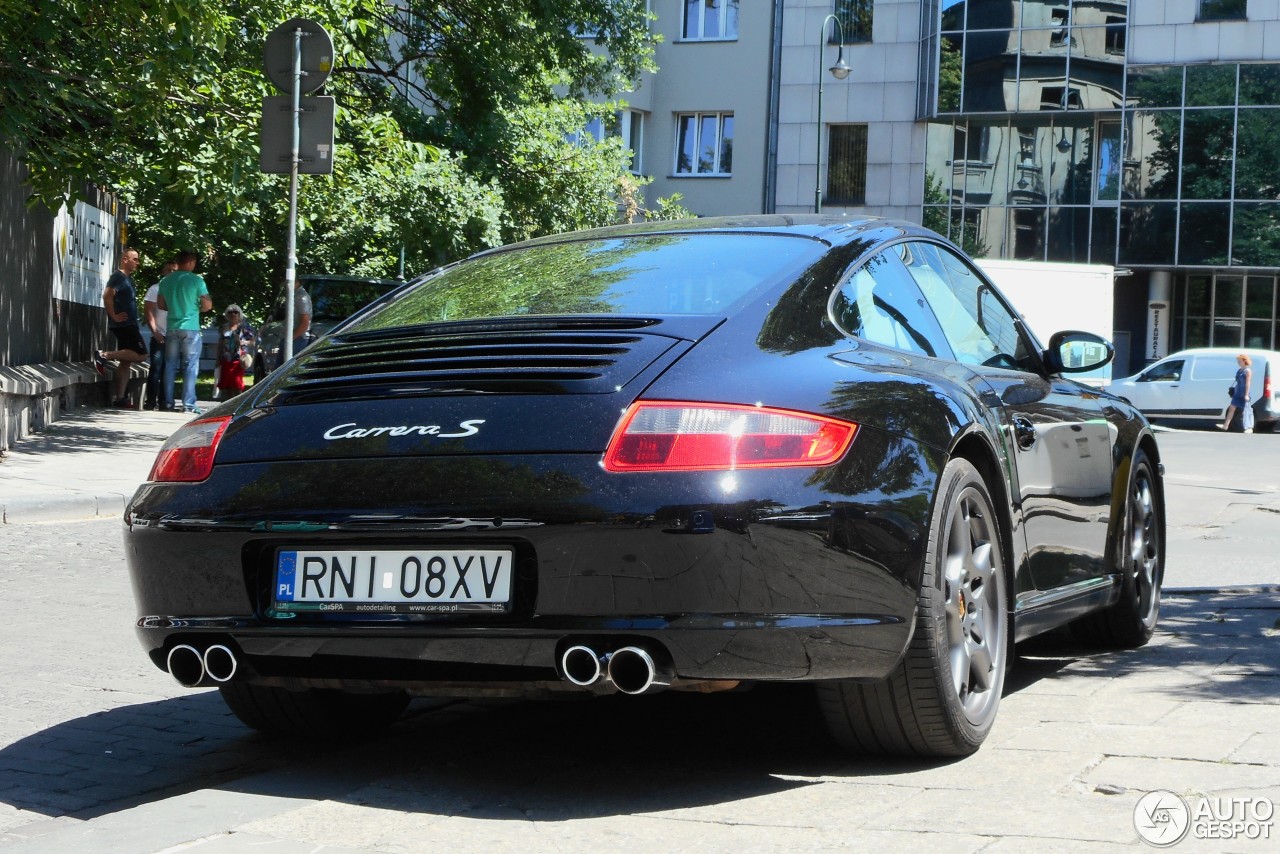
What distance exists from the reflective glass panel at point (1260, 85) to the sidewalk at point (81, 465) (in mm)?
27936

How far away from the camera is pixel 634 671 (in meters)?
3.54

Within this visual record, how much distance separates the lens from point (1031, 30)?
39625 mm

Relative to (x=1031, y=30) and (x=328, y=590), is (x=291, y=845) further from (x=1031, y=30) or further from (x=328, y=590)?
(x=1031, y=30)

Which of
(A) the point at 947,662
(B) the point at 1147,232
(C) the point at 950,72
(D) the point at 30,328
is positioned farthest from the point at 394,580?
(C) the point at 950,72

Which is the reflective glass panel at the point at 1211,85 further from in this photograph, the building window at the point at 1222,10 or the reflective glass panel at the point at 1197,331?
the reflective glass panel at the point at 1197,331

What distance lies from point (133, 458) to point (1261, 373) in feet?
76.6

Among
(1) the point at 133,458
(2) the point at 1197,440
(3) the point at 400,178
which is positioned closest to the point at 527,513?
(1) the point at 133,458

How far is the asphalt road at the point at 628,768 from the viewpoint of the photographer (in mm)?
3434

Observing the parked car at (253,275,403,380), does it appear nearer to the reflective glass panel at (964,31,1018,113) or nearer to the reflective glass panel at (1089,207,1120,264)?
the reflective glass panel at (1089,207,1120,264)

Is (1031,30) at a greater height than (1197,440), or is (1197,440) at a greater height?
(1031,30)

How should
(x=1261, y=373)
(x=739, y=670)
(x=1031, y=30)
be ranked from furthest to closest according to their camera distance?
(x=1031, y=30)
(x=1261, y=373)
(x=739, y=670)

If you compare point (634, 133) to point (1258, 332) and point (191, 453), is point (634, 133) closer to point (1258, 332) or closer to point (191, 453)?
point (1258, 332)

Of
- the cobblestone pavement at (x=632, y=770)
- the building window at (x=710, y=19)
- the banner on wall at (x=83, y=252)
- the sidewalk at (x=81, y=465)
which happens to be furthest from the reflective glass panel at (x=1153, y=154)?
the cobblestone pavement at (x=632, y=770)

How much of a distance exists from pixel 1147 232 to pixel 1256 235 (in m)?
2.40
